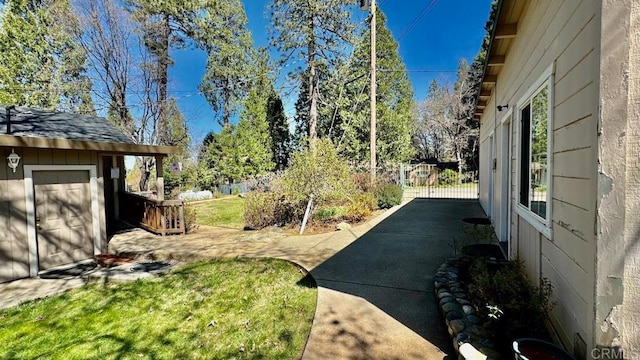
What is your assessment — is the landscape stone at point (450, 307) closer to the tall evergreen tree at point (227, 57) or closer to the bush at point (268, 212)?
the bush at point (268, 212)

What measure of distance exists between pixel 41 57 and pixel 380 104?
58.6 ft

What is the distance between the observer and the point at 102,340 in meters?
3.15

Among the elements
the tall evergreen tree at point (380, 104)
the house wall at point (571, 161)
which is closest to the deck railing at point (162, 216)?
the house wall at point (571, 161)

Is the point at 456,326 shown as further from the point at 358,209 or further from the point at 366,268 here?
the point at 358,209

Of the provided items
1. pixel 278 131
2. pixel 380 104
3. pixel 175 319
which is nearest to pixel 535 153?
pixel 175 319

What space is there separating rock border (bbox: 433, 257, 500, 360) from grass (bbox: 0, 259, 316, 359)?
1327 millimetres

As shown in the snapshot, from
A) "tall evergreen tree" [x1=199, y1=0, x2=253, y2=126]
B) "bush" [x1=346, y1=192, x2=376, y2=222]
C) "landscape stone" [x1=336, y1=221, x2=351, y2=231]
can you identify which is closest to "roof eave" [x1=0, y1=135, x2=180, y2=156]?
"landscape stone" [x1=336, y1=221, x2=351, y2=231]

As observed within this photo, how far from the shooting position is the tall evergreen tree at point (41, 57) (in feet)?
46.0

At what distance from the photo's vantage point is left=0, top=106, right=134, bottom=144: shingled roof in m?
5.75

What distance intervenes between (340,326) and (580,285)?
1937mm

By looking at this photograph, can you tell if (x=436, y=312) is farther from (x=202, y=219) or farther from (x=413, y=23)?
(x=413, y=23)

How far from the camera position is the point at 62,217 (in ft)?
19.3

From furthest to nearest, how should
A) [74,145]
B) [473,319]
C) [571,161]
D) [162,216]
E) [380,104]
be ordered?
[380,104]
[162,216]
[74,145]
[473,319]
[571,161]

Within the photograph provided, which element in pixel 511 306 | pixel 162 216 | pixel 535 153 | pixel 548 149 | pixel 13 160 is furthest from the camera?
pixel 162 216
